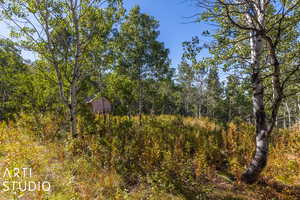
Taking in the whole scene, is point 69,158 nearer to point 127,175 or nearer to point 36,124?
point 127,175

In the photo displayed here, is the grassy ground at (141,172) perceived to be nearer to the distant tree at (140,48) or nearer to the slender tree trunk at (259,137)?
the slender tree trunk at (259,137)

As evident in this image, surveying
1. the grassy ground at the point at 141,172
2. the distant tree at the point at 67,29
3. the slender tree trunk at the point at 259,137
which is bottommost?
the grassy ground at the point at 141,172

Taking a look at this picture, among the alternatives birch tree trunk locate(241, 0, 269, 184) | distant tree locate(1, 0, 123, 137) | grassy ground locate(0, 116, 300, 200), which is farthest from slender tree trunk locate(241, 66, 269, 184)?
distant tree locate(1, 0, 123, 137)

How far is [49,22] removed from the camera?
4.81m

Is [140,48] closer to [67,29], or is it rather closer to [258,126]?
[67,29]

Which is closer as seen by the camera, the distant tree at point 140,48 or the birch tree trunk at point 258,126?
the birch tree trunk at point 258,126

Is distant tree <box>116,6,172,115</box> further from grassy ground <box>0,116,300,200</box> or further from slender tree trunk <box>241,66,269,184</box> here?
slender tree trunk <box>241,66,269,184</box>

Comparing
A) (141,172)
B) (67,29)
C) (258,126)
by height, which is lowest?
(141,172)

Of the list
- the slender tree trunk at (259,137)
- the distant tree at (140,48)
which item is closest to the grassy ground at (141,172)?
the slender tree trunk at (259,137)

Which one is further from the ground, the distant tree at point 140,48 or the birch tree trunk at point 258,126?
the distant tree at point 140,48

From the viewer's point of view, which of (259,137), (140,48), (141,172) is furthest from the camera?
(140,48)

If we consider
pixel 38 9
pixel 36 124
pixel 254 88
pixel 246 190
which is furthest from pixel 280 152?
pixel 36 124

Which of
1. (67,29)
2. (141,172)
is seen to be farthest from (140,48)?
(141,172)

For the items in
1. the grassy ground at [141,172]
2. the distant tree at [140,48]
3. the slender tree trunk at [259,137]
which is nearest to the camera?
the grassy ground at [141,172]
